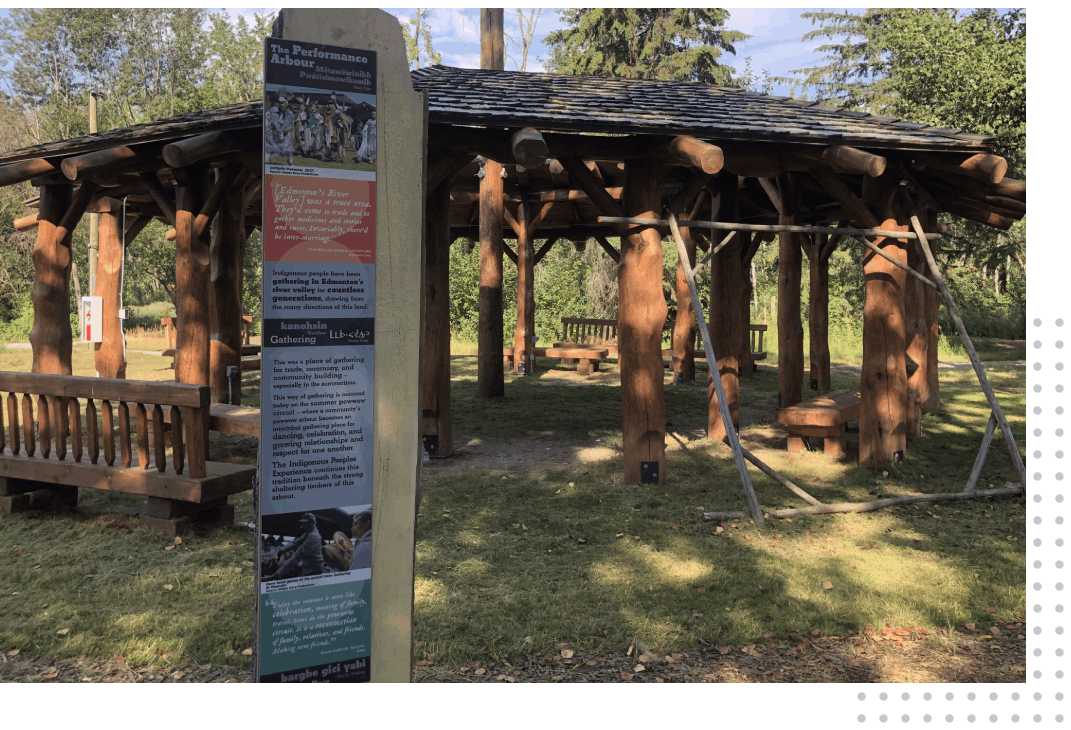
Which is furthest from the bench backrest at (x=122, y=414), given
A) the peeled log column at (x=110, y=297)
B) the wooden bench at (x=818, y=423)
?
the wooden bench at (x=818, y=423)

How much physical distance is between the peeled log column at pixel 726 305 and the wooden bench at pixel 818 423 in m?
0.73

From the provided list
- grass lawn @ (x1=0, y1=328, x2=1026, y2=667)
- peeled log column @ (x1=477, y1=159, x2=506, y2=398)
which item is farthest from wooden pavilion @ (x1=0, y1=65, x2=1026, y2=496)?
peeled log column @ (x1=477, y1=159, x2=506, y2=398)

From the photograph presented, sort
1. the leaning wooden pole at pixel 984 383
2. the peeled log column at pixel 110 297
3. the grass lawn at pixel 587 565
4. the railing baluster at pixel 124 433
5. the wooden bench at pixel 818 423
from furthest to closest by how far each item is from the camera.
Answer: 1. the peeled log column at pixel 110 297
2. the wooden bench at pixel 818 423
3. the leaning wooden pole at pixel 984 383
4. the railing baluster at pixel 124 433
5. the grass lawn at pixel 587 565

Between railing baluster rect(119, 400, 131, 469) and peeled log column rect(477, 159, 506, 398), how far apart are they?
283 inches

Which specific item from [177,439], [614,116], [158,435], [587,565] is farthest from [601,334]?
[158,435]

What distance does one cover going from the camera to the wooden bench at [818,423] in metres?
7.86

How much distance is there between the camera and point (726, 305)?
8.73m

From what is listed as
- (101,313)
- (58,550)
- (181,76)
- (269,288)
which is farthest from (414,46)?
(269,288)

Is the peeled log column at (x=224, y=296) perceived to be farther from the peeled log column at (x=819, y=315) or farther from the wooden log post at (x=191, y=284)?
the peeled log column at (x=819, y=315)

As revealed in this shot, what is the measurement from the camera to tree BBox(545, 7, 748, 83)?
25.8m

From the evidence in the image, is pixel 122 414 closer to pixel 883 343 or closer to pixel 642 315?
pixel 642 315

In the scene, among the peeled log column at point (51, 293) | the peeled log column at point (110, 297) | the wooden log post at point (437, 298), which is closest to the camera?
the wooden log post at point (437, 298)
